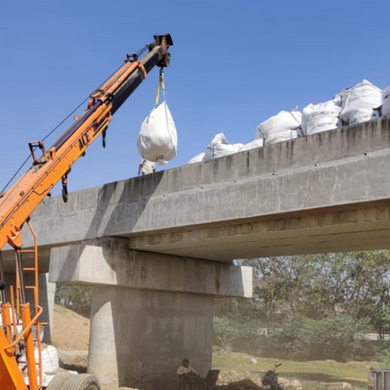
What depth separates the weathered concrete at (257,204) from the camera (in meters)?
8.27

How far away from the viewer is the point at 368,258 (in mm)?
31578

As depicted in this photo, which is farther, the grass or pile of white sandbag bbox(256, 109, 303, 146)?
the grass

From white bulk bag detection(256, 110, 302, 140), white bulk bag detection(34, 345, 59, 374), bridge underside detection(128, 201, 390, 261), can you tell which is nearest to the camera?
bridge underside detection(128, 201, 390, 261)

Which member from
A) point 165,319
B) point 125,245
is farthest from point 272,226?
point 165,319

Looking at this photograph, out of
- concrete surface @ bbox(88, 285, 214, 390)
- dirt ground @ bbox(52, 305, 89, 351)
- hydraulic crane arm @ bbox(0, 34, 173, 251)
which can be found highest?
hydraulic crane arm @ bbox(0, 34, 173, 251)

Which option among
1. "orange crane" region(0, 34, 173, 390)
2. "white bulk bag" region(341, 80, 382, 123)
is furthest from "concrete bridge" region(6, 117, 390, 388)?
"orange crane" region(0, 34, 173, 390)

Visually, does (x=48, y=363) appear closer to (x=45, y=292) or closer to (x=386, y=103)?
(x=386, y=103)

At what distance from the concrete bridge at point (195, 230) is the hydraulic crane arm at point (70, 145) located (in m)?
1.90

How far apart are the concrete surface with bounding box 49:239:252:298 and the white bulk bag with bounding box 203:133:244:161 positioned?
295 centimetres

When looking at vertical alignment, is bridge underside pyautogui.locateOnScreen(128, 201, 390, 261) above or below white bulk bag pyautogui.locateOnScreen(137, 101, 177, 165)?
below

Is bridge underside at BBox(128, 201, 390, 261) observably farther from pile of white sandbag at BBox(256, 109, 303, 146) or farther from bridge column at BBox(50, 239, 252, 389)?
pile of white sandbag at BBox(256, 109, 303, 146)

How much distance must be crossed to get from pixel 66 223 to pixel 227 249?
3976 millimetres

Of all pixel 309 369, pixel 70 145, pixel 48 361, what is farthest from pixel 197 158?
pixel 309 369

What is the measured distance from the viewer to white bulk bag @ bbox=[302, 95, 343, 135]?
9.62 metres
